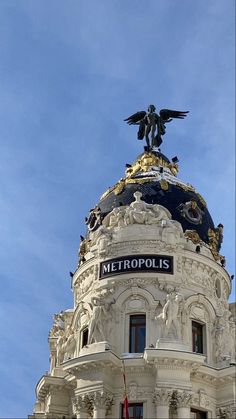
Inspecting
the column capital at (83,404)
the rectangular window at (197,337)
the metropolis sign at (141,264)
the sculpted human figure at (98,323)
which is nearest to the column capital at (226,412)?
the rectangular window at (197,337)

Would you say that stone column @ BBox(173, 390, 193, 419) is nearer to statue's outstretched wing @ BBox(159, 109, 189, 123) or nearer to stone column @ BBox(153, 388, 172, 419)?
stone column @ BBox(153, 388, 172, 419)

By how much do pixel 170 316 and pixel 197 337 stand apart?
261 cm

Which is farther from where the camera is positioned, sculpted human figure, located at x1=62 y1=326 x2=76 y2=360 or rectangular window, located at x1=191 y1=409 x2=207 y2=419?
sculpted human figure, located at x1=62 y1=326 x2=76 y2=360

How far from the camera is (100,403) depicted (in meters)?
31.8

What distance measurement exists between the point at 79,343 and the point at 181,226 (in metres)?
8.16

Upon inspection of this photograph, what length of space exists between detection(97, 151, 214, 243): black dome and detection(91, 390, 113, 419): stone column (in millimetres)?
10274

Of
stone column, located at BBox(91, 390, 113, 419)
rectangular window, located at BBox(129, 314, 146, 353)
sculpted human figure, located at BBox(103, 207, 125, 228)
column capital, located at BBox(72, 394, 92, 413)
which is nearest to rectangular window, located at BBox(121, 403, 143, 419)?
stone column, located at BBox(91, 390, 113, 419)

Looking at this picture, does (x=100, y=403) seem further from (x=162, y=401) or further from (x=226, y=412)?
(x=226, y=412)

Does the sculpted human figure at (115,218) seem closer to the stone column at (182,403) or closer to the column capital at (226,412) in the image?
the stone column at (182,403)

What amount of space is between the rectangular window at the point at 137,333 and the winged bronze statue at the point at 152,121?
509 inches

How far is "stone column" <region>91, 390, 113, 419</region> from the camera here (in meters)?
31.7

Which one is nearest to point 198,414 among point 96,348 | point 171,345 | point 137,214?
point 171,345

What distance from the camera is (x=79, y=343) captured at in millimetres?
35562

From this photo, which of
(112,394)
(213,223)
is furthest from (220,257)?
(112,394)
